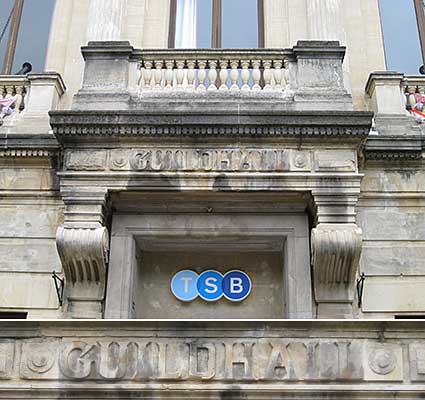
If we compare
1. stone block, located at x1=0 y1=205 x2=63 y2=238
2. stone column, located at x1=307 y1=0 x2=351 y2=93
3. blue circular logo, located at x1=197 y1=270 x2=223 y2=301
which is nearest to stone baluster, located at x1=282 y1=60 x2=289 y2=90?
stone column, located at x1=307 y1=0 x2=351 y2=93

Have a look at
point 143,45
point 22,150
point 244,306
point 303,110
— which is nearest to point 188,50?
point 143,45

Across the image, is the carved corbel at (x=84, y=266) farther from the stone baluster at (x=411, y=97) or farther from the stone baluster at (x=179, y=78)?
the stone baluster at (x=411, y=97)

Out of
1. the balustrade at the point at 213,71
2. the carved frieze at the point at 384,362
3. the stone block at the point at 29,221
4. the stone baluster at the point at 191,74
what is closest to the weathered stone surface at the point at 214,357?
the carved frieze at the point at 384,362

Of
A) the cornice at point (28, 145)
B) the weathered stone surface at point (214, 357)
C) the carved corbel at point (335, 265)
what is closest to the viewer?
the weathered stone surface at point (214, 357)

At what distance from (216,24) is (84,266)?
20.2ft

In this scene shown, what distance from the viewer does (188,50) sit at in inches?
531

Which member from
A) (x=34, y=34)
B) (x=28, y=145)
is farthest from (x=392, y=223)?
(x=34, y=34)

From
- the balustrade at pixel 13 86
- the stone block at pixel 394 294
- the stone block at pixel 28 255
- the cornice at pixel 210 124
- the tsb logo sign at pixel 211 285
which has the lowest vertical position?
the stone block at pixel 394 294

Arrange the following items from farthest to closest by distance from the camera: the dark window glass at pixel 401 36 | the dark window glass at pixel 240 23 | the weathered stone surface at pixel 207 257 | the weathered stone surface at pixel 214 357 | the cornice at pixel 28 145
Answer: the dark window glass at pixel 240 23 < the dark window glass at pixel 401 36 < the cornice at pixel 28 145 < the weathered stone surface at pixel 207 257 < the weathered stone surface at pixel 214 357

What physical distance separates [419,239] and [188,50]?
16.7ft

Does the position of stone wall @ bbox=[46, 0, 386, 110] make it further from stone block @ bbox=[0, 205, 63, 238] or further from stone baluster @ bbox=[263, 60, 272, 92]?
stone block @ bbox=[0, 205, 63, 238]

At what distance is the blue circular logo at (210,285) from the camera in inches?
506

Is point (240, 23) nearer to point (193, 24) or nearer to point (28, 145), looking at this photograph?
point (193, 24)

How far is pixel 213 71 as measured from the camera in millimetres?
13367
